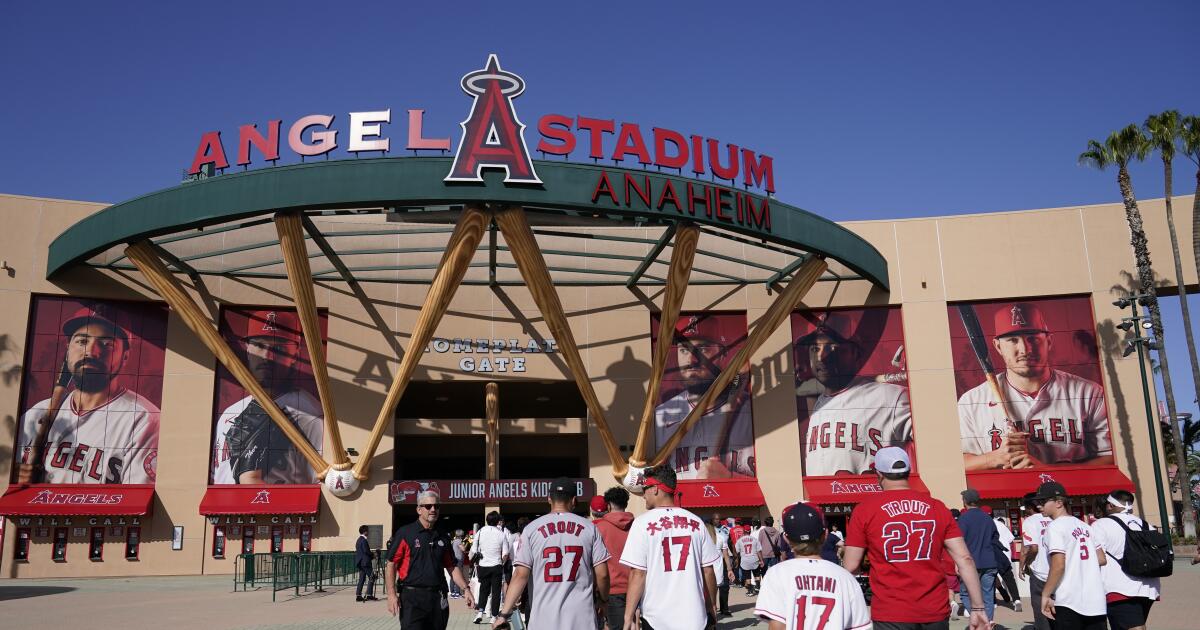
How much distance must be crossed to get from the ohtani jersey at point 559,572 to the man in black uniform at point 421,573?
167 cm

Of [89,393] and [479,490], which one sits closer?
[479,490]

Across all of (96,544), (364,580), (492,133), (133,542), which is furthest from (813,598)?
(96,544)

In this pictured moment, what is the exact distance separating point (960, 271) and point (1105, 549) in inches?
1170

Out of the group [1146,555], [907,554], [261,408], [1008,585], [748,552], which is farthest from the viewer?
[261,408]

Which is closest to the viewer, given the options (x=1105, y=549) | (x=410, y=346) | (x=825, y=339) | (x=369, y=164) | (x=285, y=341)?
(x=1105, y=549)

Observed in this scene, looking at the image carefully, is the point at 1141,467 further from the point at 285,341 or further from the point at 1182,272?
the point at 285,341

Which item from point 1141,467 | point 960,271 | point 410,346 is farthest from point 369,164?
point 1141,467

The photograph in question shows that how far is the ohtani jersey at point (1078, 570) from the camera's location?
8438mm

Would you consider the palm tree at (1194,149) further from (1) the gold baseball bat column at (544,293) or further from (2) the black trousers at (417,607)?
(2) the black trousers at (417,607)

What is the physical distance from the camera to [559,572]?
7281 mm

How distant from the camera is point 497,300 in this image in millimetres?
35125

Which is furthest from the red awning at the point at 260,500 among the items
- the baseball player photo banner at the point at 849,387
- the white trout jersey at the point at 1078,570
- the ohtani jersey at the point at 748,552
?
the white trout jersey at the point at 1078,570

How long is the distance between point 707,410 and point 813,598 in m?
29.9

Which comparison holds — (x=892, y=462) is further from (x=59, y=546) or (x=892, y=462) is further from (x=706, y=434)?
(x=59, y=546)
